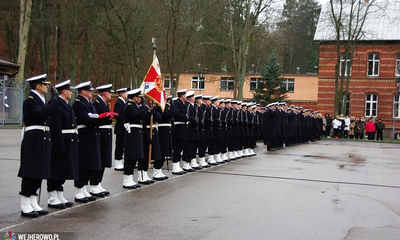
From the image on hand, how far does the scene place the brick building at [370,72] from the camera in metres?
45.5

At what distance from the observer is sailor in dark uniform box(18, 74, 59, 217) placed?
7.29 metres

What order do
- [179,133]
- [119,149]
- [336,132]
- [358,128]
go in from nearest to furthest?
[179,133] < [119,149] < [358,128] < [336,132]

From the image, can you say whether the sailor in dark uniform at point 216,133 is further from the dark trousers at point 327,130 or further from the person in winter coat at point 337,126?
the dark trousers at point 327,130

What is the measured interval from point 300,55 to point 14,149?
6247 centimetres

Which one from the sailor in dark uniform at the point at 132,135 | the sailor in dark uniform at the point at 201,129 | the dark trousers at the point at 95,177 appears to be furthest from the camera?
the sailor in dark uniform at the point at 201,129

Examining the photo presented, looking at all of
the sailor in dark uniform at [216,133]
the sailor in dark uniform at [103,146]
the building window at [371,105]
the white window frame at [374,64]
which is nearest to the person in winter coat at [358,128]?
the building window at [371,105]

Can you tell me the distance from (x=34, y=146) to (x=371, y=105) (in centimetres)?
4312

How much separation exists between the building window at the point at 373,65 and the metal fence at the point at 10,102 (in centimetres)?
3153

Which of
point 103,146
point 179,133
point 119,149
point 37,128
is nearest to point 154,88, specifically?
point 179,133

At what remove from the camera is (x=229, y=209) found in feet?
27.5

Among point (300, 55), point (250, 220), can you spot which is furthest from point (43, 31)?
point (300, 55)

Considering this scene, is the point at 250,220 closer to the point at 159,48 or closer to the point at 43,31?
the point at 159,48

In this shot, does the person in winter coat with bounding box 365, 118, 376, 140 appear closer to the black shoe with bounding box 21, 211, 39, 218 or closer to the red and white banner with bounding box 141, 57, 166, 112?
the red and white banner with bounding box 141, 57, 166, 112

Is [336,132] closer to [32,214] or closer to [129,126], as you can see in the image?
[129,126]
